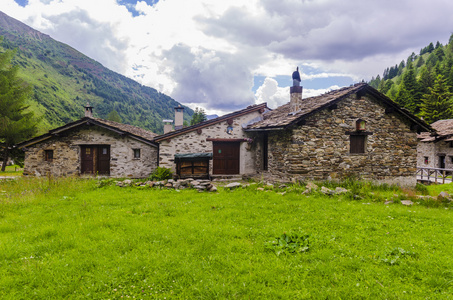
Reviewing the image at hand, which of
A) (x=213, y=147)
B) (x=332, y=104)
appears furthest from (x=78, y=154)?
(x=332, y=104)

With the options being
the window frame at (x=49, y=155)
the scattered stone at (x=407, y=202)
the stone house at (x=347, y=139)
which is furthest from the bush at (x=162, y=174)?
the scattered stone at (x=407, y=202)

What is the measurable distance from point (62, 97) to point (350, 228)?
426 ft

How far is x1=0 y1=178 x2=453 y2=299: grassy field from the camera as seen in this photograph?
3.49 meters

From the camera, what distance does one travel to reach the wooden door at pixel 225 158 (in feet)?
50.6

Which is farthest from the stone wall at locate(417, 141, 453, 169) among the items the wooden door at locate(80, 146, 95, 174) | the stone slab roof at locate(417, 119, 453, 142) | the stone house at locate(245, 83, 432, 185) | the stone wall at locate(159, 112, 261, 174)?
the wooden door at locate(80, 146, 95, 174)

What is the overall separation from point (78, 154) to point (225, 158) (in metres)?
10.7

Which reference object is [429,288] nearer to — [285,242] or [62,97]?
[285,242]

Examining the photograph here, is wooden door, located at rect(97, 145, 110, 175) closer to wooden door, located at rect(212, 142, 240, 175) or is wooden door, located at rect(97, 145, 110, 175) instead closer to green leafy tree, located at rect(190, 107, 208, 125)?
wooden door, located at rect(212, 142, 240, 175)

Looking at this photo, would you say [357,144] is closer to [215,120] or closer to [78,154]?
[215,120]

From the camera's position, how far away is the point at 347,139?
12.6 m

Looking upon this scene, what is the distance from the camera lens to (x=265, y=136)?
49.9 feet

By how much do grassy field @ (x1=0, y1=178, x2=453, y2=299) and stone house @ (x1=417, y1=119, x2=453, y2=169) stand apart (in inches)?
816

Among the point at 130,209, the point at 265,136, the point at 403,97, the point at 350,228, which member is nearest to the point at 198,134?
the point at 265,136

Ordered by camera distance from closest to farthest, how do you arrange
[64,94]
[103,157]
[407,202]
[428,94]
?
[407,202] < [103,157] < [428,94] < [64,94]
